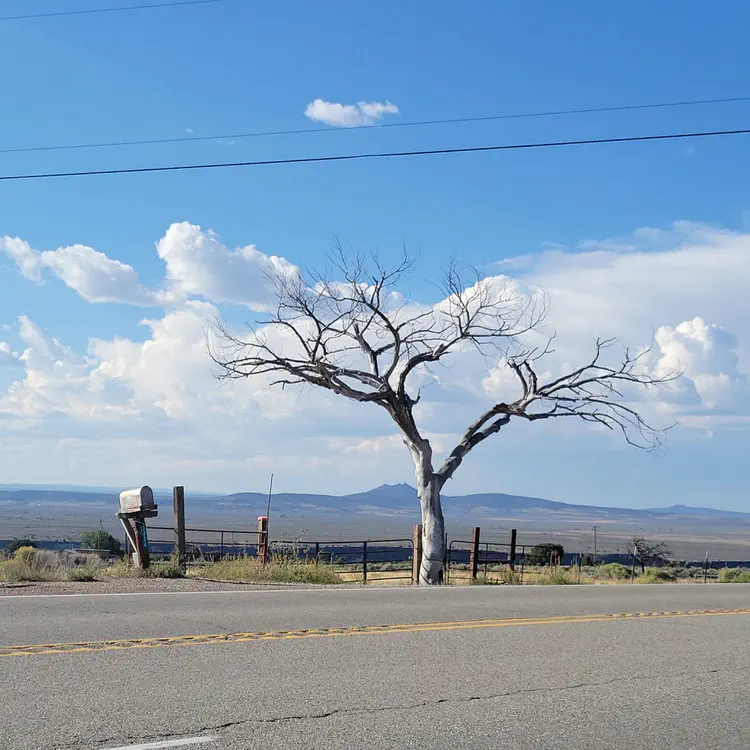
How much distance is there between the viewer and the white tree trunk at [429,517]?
84.9ft

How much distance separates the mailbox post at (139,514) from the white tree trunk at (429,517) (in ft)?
30.4

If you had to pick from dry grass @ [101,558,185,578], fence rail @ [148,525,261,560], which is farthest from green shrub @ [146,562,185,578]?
fence rail @ [148,525,261,560]

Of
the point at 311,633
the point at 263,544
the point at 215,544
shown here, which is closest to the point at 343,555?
the point at 215,544

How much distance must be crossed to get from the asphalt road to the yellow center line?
0.15 feet

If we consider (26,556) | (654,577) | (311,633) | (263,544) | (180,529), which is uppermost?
(180,529)

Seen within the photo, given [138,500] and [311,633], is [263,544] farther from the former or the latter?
[311,633]

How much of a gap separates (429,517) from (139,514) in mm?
9941

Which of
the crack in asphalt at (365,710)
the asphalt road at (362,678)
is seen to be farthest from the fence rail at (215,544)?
the crack in asphalt at (365,710)

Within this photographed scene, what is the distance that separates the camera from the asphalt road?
6.70 metres

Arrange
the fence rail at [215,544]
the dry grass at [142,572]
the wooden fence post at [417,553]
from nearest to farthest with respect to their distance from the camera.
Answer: the dry grass at [142,572] → the fence rail at [215,544] → the wooden fence post at [417,553]

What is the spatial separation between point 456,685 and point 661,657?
9.45 ft

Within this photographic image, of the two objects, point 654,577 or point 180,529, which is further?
point 654,577

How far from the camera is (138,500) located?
18.5 meters

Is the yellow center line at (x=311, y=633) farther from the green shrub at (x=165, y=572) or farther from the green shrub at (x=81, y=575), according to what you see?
the green shrub at (x=165, y=572)
